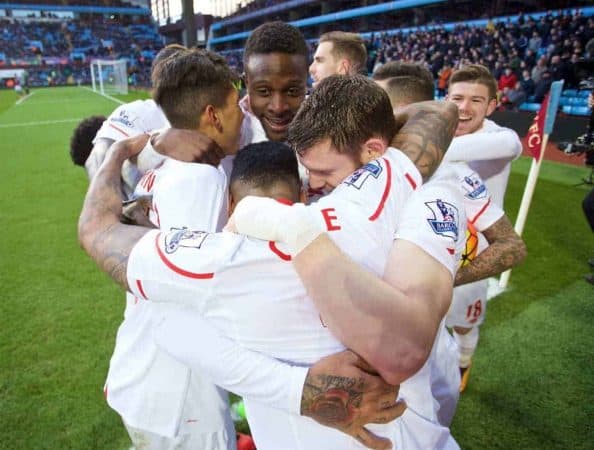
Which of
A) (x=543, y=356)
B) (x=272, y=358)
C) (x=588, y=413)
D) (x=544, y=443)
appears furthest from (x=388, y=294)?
(x=543, y=356)

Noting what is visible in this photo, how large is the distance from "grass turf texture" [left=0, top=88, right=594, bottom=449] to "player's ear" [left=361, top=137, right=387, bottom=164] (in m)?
2.21

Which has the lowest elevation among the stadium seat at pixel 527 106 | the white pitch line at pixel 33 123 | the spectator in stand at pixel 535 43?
the white pitch line at pixel 33 123

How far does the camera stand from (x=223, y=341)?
122 centimetres

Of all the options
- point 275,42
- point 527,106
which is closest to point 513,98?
point 527,106

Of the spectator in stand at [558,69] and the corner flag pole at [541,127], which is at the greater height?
the spectator in stand at [558,69]

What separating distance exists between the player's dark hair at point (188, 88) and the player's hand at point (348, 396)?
3.66 ft

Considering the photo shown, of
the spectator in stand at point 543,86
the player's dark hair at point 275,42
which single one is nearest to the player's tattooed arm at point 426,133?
the player's dark hair at point 275,42

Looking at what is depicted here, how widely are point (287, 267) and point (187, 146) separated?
77 centimetres

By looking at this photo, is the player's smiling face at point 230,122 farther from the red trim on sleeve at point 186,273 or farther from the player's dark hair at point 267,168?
the red trim on sleeve at point 186,273

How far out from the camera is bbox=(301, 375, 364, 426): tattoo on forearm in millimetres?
1157

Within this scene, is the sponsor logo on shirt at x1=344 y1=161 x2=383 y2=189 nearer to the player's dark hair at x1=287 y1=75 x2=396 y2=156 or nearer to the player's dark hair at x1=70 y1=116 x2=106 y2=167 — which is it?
the player's dark hair at x1=287 y1=75 x2=396 y2=156

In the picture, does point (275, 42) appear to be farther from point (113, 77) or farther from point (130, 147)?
point (113, 77)

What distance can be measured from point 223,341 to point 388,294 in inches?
19.2

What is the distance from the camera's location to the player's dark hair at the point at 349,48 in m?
3.33
